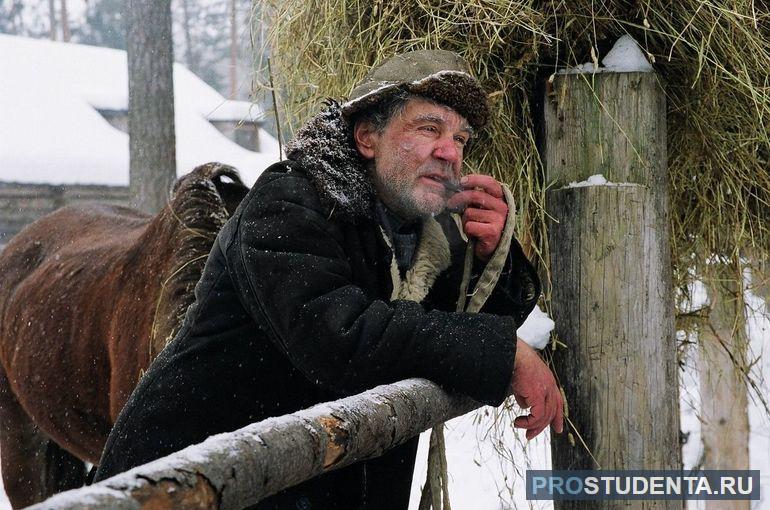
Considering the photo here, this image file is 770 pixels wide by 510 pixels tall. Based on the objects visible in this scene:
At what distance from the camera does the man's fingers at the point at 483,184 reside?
76.7 inches

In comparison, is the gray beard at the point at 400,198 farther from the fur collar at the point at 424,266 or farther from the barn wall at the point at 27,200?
the barn wall at the point at 27,200

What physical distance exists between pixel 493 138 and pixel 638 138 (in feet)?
1.14

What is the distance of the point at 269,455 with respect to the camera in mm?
1083

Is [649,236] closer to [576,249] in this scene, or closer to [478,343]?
[576,249]

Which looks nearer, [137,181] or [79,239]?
[79,239]

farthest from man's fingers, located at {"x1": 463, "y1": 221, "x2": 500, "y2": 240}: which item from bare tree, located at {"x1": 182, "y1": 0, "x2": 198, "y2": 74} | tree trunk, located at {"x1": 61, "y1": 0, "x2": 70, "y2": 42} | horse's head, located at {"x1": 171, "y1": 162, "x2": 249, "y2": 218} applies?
bare tree, located at {"x1": 182, "y1": 0, "x2": 198, "y2": 74}

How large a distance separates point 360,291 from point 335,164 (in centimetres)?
32

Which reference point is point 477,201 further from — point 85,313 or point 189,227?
point 85,313

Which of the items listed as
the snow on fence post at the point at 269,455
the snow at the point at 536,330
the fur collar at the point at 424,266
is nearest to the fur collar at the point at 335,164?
the fur collar at the point at 424,266

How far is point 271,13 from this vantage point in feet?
8.41

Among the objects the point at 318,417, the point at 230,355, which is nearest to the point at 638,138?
the point at 230,355

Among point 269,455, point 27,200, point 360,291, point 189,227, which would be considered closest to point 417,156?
point 360,291

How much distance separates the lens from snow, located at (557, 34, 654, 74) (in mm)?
2094

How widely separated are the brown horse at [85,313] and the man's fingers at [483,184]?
1.11 meters
